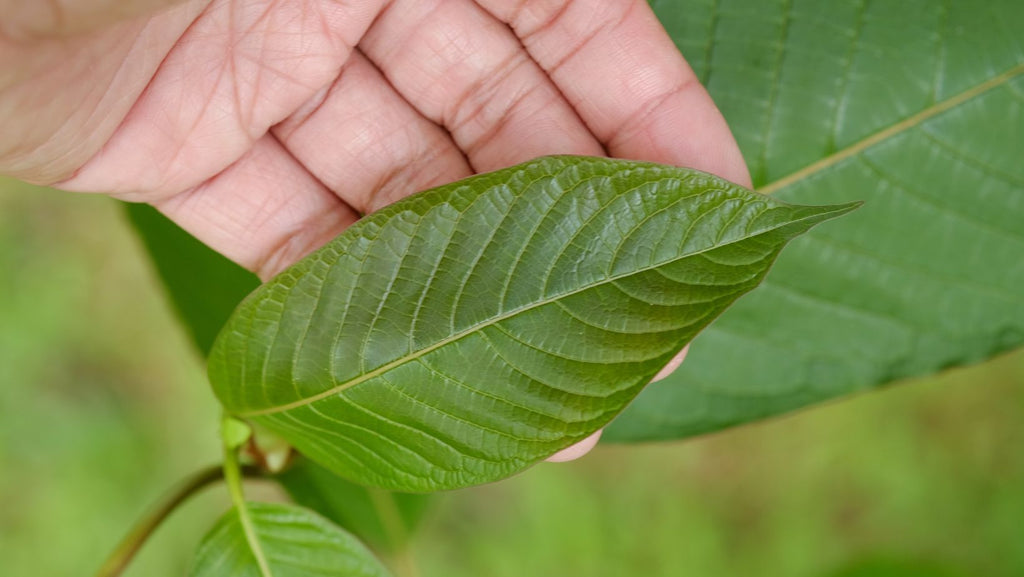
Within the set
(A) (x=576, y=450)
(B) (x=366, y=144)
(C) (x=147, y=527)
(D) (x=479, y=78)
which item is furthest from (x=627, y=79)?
(C) (x=147, y=527)

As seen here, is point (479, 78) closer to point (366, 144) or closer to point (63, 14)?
point (366, 144)

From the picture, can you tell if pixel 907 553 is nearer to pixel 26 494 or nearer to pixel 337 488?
pixel 337 488

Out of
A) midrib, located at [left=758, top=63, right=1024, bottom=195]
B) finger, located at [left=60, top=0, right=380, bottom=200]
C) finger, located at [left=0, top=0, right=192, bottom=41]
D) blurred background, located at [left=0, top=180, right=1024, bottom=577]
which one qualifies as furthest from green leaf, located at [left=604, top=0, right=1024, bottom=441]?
blurred background, located at [left=0, top=180, right=1024, bottom=577]

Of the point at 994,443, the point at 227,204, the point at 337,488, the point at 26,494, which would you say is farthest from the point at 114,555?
the point at 994,443

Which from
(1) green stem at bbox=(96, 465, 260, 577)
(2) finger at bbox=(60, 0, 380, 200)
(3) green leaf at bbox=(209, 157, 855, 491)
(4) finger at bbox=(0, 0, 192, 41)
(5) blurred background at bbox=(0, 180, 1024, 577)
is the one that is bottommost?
(5) blurred background at bbox=(0, 180, 1024, 577)

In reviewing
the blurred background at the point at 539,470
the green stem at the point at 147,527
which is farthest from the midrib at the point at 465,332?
the blurred background at the point at 539,470

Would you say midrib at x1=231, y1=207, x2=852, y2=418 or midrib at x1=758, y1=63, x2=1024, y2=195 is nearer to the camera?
midrib at x1=231, y1=207, x2=852, y2=418

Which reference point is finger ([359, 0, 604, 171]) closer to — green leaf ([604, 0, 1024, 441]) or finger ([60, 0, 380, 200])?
finger ([60, 0, 380, 200])

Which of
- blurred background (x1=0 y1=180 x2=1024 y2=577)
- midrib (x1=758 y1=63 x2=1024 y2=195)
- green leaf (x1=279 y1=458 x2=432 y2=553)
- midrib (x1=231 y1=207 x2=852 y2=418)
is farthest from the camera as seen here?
blurred background (x1=0 y1=180 x2=1024 y2=577)
